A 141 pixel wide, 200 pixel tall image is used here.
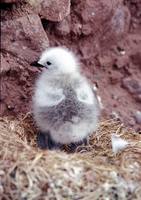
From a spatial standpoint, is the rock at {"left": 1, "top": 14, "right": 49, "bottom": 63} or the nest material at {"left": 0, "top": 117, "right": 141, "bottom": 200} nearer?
the nest material at {"left": 0, "top": 117, "right": 141, "bottom": 200}

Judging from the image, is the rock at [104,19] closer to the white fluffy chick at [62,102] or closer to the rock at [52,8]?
the rock at [52,8]

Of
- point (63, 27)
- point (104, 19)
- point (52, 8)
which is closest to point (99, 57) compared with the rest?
point (104, 19)

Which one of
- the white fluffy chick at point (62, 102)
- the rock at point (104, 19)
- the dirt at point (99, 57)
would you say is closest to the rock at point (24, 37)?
the dirt at point (99, 57)

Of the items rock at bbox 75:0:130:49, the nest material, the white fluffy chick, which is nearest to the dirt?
rock at bbox 75:0:130:49

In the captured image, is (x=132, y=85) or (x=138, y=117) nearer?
(x=138, y=117)

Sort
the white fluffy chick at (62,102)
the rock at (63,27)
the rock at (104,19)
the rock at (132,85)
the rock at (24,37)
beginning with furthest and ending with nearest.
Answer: the rock at (132,85) → the rock at (104,19) → the rock at (63,27) → the rock at (24,37) → the white fluffy chick at (62,102)

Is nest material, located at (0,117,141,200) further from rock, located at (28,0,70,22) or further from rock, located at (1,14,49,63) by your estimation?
rock, located at (28,0,70,22)

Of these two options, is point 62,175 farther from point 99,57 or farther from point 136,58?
point 136,58
